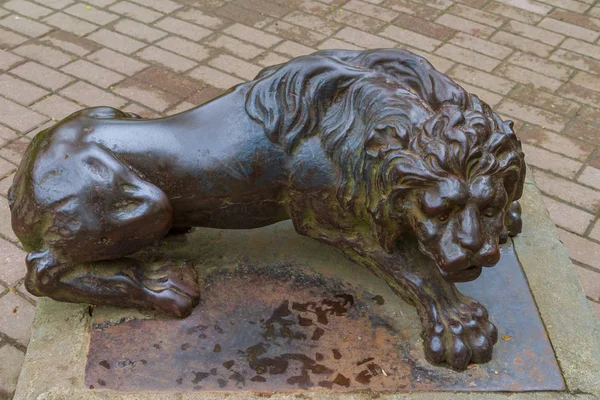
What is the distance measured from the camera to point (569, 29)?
537 cm

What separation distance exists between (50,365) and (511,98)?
347cm

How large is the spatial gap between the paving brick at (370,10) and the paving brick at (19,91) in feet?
7.83

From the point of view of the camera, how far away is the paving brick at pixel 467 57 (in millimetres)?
4922

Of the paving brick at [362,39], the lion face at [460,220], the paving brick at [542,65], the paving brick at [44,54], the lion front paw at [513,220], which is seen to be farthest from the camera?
the paving brick at [362,39]

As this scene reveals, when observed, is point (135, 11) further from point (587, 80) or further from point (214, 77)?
point (587, 80)

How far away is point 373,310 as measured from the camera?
2311mm

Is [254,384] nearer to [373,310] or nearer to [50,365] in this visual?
[373,310]

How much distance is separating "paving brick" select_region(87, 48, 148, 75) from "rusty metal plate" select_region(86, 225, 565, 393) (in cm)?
268

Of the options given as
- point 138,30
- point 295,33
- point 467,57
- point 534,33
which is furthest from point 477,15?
point 138,30

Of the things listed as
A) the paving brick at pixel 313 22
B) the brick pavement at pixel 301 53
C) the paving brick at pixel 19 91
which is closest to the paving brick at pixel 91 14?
the brick pavement at pixel 301 53

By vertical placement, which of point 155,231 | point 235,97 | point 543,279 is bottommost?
point 543,279

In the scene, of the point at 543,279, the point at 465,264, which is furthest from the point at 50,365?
the point at 543,279

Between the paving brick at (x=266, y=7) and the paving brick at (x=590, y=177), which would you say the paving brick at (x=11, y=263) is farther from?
the paving brick at (x=590, y=177)

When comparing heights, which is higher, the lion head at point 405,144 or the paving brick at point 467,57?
the lion head at point 405,144
